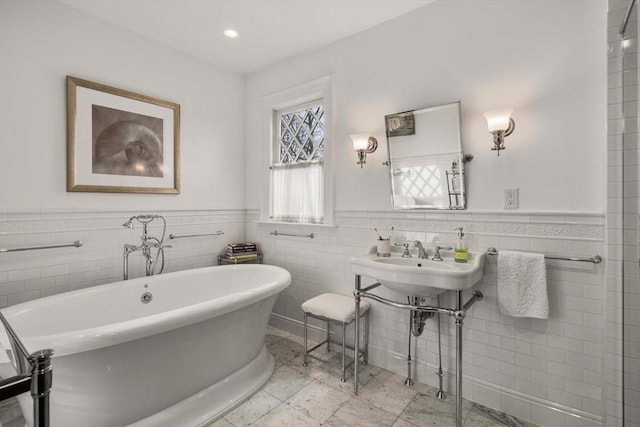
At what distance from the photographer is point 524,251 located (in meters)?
1.80

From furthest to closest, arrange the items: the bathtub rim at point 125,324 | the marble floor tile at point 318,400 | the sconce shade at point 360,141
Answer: the sconce shade at point 360,141, the marble floor tile at point 318,400, the bathtub rim at point 125,324

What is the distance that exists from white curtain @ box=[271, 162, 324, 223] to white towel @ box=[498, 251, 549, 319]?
4.88 ft

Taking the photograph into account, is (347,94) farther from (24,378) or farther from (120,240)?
(24,378)

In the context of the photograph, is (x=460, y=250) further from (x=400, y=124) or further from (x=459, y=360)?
(x=400, y=124)

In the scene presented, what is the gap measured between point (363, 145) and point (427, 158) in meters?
0.49

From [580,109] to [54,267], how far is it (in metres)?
3.46

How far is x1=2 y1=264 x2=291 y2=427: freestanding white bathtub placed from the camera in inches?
53.7

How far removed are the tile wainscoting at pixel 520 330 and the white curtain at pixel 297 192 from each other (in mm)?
472

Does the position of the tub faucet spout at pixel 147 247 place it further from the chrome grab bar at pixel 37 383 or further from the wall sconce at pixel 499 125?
the wall sconce at pixel 499 125

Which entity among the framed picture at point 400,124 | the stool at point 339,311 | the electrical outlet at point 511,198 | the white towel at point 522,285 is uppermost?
the framed picture at point 400,124

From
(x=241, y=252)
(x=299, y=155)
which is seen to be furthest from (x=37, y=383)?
(x=299, y=155)

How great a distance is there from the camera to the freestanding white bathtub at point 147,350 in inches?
53.7

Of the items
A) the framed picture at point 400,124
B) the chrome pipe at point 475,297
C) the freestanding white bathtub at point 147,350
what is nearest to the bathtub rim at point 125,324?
the freestanding white bathtub at point 147,350

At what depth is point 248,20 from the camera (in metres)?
2.36
